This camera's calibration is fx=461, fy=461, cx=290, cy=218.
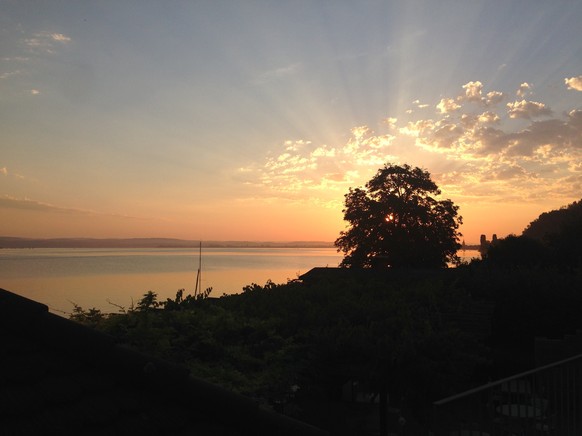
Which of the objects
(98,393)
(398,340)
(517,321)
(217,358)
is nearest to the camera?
(98,393)

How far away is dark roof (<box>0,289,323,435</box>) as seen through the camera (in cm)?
204

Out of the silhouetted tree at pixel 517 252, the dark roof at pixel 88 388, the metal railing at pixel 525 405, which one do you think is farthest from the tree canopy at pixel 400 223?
the dark roof at pixel 88 388

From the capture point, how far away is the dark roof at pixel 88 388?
2.04 m

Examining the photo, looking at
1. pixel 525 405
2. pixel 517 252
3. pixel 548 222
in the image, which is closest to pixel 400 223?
pixel 517 252

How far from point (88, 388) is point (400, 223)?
174 feet

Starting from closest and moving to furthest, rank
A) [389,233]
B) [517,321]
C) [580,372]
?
[580,372]
[517,321]
[389,233]

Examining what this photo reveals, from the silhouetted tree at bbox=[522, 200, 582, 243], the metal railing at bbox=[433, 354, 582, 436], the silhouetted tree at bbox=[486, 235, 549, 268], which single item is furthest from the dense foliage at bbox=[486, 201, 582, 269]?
the silhouetted tree at bbox=[522, 200, 582, 243]

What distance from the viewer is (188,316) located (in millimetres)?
9281

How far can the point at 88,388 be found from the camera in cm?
221

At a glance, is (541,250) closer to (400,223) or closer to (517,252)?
(517,252)

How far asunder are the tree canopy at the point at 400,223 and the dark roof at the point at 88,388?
160ft

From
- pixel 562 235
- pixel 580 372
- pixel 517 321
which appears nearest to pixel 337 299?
pixel 580 372

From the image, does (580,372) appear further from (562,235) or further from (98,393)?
(562,235)

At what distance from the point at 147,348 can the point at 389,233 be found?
4713 cm
